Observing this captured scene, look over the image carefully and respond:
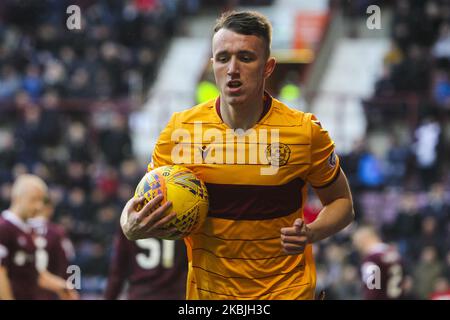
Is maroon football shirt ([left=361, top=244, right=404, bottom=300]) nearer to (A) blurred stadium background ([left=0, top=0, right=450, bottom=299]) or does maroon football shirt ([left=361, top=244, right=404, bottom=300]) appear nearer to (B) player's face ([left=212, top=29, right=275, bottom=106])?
(A) blurred stadium background ([left=0, top=0, right=450, bottom=299])

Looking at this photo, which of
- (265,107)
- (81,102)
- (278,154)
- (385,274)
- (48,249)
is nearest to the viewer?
(278,154)

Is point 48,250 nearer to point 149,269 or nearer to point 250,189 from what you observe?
point 149,269

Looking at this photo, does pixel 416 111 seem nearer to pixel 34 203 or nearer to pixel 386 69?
pixel 386 69

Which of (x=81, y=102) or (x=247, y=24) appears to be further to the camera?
(x=81, y=102)

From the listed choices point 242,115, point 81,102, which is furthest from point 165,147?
point 81,102

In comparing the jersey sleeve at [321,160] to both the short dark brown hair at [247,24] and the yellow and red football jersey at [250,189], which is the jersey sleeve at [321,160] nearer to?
the yellow and red football jersey at [250,189]

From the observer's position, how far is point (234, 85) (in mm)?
5207

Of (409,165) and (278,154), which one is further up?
(278,154)

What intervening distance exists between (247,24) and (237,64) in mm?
225

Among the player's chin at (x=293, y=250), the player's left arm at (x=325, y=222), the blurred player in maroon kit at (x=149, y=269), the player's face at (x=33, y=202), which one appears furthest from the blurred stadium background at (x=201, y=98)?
the player's chin at (x=293, y=250)

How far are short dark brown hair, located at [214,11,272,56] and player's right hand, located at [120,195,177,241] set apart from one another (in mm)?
972

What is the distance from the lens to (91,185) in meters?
16.5

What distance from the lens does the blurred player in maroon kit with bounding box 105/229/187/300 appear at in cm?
729

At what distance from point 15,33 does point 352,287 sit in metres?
10.6
